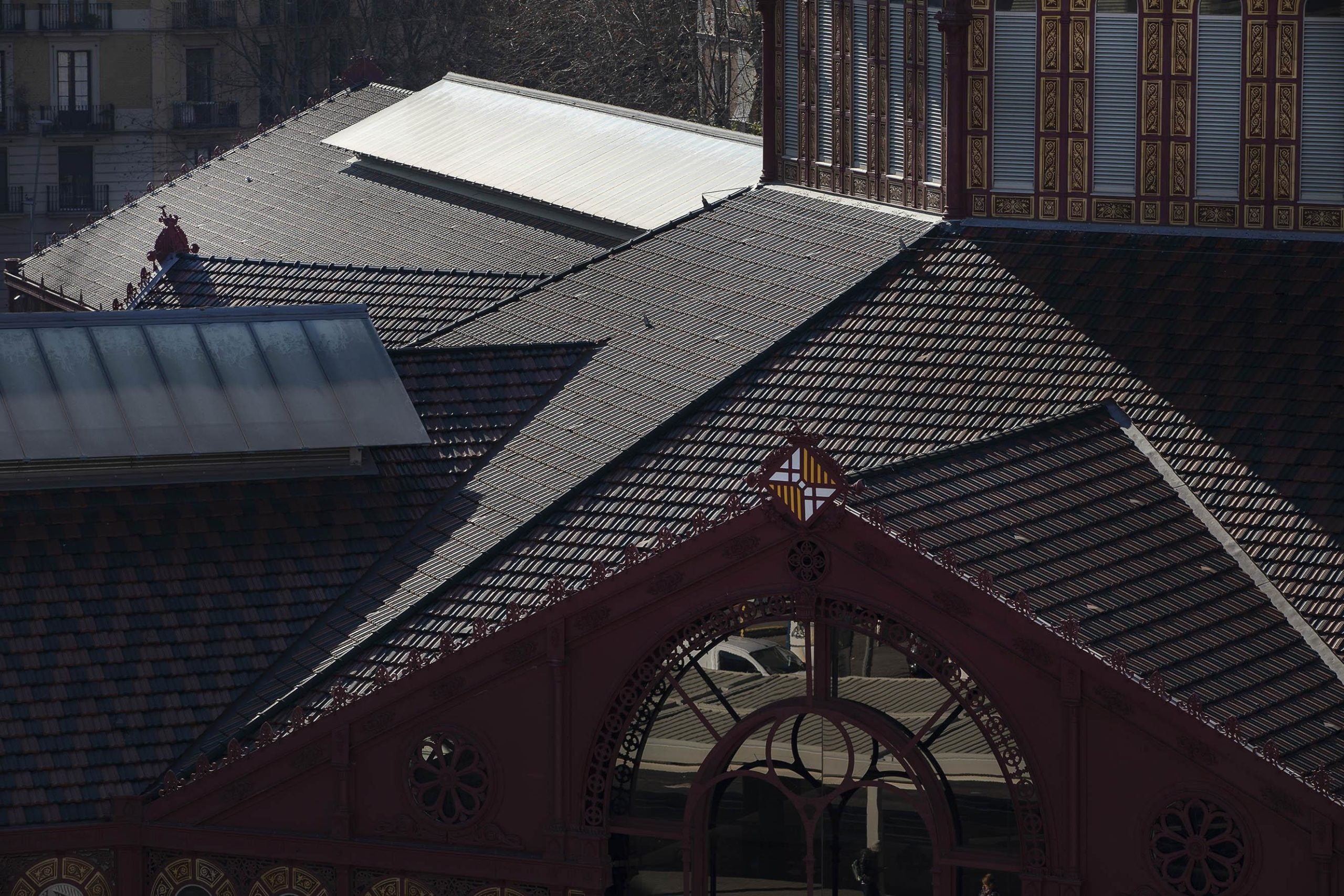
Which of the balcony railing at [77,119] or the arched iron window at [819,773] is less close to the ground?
the balcony railing at [77,119]

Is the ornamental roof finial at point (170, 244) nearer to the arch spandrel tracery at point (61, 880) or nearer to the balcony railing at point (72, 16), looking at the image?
the arch spandrel tracery at point (61, 880)

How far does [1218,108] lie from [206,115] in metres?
69.9

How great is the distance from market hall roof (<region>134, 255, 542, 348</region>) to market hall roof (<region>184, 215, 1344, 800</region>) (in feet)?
16.2

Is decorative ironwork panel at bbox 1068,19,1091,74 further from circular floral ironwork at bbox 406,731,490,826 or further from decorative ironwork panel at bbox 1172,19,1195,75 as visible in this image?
circular floral ironwork at bbox 406,731,490,826

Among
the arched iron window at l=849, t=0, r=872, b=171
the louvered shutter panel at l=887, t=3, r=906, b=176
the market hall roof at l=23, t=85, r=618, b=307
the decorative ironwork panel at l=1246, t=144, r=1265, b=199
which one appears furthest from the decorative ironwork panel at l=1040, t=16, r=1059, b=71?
the market hall roof at l=23, t=85, r=618, b=307

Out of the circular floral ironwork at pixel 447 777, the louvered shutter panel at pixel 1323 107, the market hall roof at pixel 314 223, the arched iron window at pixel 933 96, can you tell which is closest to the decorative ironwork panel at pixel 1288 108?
the louvered shutter panel at pixel 1323 107

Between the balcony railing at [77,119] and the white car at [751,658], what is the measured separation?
72.5m

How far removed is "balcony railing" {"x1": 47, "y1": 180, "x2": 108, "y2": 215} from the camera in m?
96.0

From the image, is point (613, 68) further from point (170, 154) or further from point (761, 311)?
point (761, 311)

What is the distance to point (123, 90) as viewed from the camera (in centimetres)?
9725

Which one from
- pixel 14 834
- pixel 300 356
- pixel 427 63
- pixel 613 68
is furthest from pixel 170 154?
pixel 14 834

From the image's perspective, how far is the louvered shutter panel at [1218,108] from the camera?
34.2 meters

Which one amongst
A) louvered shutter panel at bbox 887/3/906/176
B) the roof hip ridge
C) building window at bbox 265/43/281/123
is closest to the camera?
the roof hip ridge

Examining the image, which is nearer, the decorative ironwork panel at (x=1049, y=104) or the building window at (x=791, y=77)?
the decorative ironwork panel at (x=1049, y=104)
